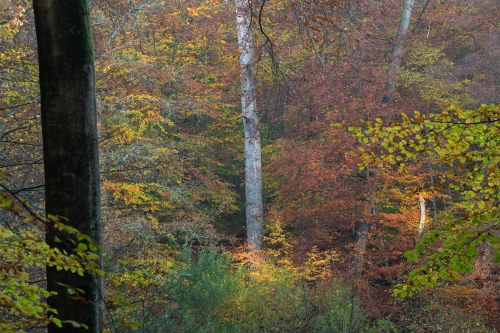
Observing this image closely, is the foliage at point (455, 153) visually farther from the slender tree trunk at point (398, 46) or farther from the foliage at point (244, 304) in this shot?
the slender tree trunk at point (398, 46)

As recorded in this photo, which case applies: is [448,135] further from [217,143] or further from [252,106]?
[217,143]

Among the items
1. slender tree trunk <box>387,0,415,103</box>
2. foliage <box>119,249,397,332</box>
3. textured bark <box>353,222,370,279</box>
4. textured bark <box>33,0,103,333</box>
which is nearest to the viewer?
textured bark <box>33,0,103,333</box>

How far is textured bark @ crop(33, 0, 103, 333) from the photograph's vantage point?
9.89 feet

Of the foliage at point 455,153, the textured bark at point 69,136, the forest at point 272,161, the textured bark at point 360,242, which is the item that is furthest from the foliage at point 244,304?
the textured bark at point 69,136

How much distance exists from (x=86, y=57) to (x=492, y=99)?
1371 cm


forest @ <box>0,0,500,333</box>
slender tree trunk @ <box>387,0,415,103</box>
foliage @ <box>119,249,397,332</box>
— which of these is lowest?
foliage @ <box>119,249,397,332</box>

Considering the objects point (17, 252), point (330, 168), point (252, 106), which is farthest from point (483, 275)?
point (17, 252)

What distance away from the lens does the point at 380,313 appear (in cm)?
1328

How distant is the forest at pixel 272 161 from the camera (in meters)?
3.21

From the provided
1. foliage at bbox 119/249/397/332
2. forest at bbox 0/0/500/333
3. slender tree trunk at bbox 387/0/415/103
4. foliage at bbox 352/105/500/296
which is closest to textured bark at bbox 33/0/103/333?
forest at bbox 0/0/500/333

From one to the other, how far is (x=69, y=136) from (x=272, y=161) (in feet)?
41.6

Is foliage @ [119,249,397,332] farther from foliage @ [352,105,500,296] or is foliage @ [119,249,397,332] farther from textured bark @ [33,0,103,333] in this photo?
textured bark @ [33,0,103,333]

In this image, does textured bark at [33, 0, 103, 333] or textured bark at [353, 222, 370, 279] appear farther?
textured bark at [353, 222, 370, 279]

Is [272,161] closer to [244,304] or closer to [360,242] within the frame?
[360,242]
